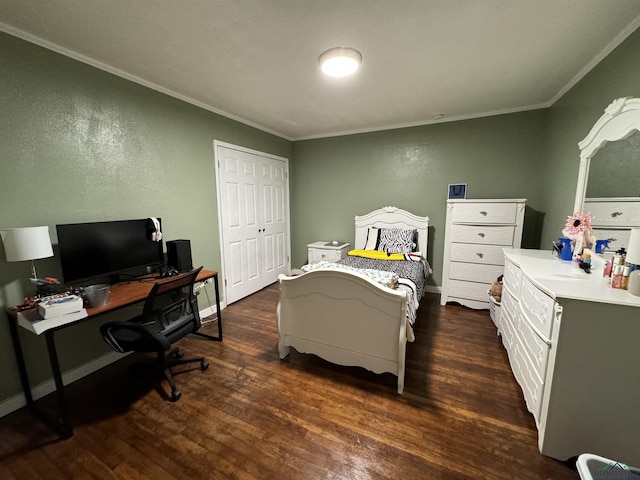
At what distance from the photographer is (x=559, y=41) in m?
1.81

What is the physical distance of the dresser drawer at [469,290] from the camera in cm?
314

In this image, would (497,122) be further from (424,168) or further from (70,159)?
(70,159)

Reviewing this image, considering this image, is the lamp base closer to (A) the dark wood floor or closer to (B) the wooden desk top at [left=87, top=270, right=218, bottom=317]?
(A) the dark wood floor

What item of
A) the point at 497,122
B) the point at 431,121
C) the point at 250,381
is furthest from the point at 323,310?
the point at 497,122

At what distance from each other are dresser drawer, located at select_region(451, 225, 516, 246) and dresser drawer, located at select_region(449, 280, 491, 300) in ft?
1.73

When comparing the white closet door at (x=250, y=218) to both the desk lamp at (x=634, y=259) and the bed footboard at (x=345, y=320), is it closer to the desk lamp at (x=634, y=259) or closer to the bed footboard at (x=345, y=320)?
the bed footboard at (x=345, y=320)

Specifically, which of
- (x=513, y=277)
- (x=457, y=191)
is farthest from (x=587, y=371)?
(x=457, y=191)

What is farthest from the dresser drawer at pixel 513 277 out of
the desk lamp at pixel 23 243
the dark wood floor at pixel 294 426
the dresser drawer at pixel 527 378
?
the desk lamp at pixel 23 243

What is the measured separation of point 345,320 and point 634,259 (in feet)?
5.38

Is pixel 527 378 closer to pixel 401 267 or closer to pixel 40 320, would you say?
pixel 401 267

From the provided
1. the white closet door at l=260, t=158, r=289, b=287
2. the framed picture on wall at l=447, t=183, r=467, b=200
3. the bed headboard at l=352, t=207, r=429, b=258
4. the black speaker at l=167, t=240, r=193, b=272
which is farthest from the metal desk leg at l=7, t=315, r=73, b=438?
the framed picture on wall at l=447, t=183, r=467, b=200

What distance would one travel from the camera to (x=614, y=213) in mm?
1776

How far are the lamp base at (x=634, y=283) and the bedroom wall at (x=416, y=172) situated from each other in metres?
2.22

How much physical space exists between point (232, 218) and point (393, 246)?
7.21 feet
